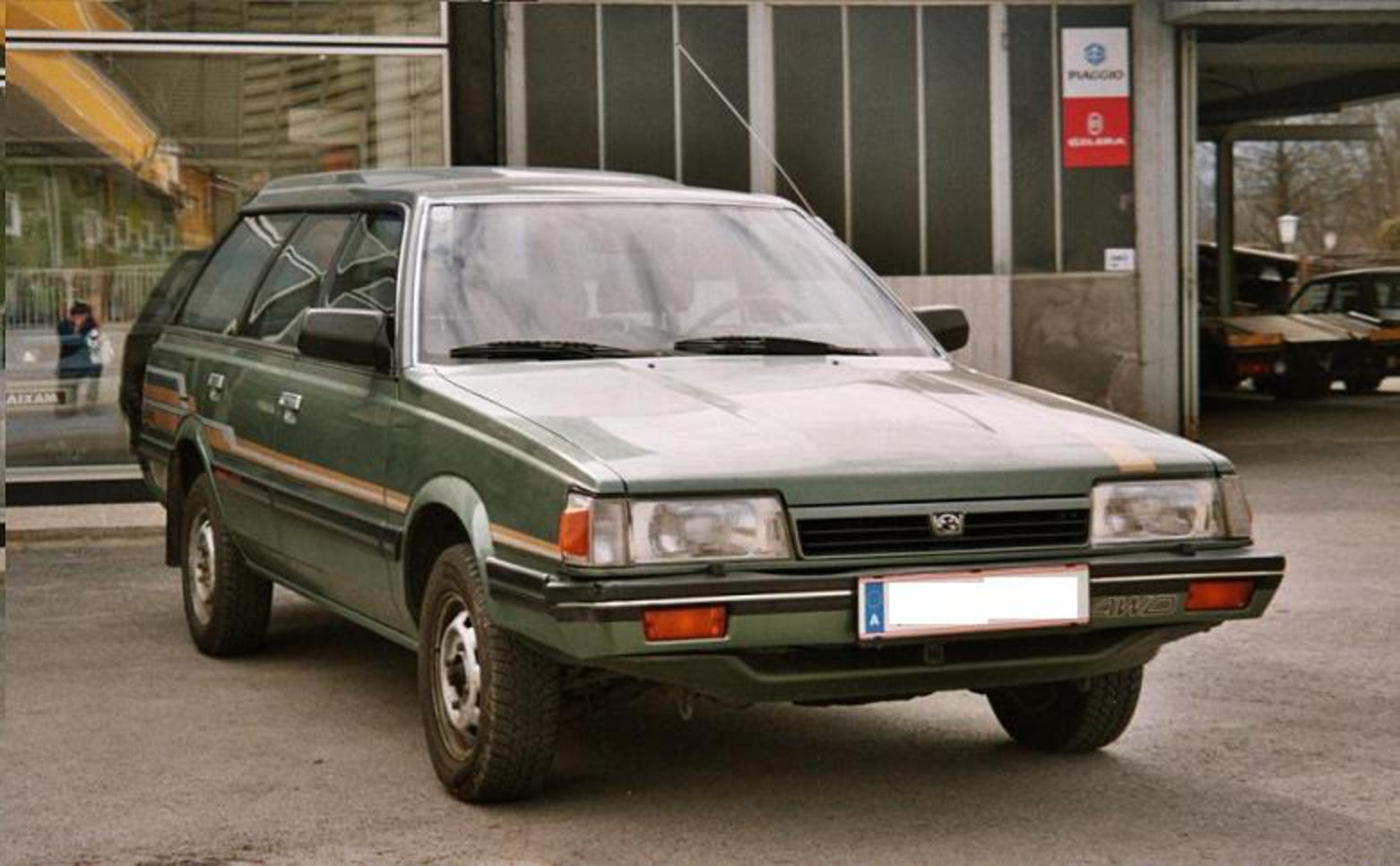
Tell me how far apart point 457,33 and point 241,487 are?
26.2 feet

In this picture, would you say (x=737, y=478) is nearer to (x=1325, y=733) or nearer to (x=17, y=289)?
(x=1325, y=733)

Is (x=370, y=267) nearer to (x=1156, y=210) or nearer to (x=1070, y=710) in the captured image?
(x=1070, y=710)

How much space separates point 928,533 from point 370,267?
2.25 m

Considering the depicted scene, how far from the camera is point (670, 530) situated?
4809mm

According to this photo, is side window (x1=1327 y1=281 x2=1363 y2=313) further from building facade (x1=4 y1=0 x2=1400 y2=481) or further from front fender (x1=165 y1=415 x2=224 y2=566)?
front fender (x1=165 y1=415 x2=224 y2=566)

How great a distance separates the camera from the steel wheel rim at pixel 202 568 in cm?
761

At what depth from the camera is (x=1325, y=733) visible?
20.4 ft

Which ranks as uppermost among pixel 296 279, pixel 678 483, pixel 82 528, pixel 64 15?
pixel 64 15

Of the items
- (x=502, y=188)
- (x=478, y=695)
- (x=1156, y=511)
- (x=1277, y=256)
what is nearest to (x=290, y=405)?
(x=502, y=188)

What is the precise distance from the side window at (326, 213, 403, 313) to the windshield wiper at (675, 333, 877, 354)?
2.86ft

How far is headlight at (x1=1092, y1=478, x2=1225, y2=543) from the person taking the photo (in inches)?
202

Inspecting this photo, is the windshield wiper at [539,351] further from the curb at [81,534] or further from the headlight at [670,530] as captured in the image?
the curb at [81,534]

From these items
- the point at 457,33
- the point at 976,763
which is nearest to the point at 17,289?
the point at 457,33

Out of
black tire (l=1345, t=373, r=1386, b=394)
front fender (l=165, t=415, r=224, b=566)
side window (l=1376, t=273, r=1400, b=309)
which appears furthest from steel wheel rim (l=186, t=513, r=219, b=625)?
side window (l=1376, t=273, r=1400, b=309)
